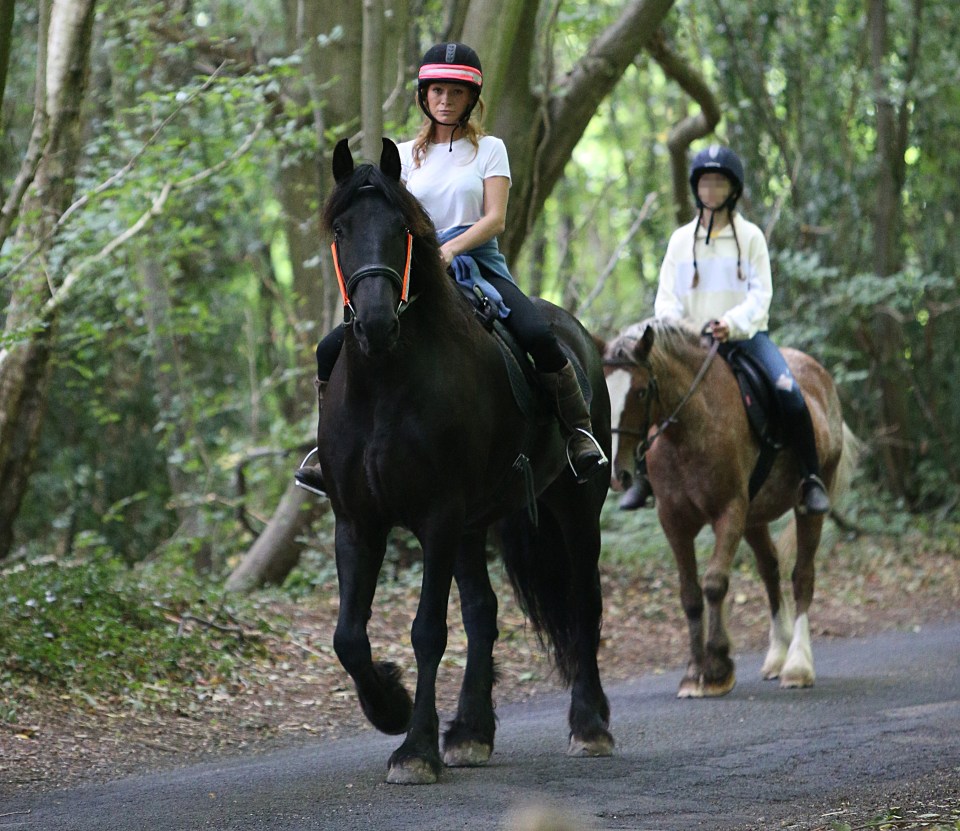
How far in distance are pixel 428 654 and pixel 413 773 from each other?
0.50m

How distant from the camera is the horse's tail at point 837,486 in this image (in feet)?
32.9

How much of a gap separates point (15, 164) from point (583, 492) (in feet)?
34.3

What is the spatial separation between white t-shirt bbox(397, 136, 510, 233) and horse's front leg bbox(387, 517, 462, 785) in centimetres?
161

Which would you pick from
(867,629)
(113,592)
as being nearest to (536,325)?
(113,592)

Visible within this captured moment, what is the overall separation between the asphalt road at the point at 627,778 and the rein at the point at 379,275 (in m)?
2.00

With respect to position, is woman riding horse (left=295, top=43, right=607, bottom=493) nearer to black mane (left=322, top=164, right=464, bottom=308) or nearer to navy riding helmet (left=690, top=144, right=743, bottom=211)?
black mane (left=322, top=164, right=464, bottom=308)

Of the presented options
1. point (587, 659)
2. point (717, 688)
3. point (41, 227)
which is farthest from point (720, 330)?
point (41, 227)

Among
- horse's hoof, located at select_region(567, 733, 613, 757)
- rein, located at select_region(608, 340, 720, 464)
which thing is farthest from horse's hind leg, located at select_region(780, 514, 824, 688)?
horse's hoof, located at select_region(567, 733, 613, 757)

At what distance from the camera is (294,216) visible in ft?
41.8

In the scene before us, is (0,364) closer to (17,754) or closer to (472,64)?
(17,754)

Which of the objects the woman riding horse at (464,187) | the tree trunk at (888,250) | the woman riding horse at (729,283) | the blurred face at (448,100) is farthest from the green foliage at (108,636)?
the tree trunk at (888,250)

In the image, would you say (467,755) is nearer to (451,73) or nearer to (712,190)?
(451,73)

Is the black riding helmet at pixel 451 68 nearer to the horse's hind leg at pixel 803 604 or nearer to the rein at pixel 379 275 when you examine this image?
the rein at pixel 379 275

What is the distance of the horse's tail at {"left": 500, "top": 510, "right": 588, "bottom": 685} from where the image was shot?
693 centimetres
